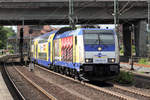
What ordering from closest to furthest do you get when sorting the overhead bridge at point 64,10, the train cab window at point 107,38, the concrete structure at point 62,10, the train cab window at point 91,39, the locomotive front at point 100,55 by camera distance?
1. the locomotive front at point 100,55
2. the train cab window at point 91,39
3. the train cab window at point 107,38
4. the concrete structure at point 62,10
5. the overhead bridge at point 64,10

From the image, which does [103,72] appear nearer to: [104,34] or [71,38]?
[104,34]

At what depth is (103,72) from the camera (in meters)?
14.7

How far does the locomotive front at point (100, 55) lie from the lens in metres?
14.6

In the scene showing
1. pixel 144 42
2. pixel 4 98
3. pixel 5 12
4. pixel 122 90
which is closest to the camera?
pixel 4 98

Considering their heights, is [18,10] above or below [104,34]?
above

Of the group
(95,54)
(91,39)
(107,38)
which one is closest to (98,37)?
(91,39)

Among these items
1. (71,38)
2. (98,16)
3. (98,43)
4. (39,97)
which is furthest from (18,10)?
(39,97)

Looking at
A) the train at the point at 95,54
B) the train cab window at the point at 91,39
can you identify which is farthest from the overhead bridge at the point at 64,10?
the train cab window at the point at 91,39

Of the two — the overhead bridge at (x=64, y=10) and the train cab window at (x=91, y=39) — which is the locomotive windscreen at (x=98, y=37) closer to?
the train cab window at (x=91, y=39)

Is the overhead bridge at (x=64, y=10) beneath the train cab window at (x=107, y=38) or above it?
above

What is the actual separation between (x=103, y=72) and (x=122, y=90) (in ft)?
5.76

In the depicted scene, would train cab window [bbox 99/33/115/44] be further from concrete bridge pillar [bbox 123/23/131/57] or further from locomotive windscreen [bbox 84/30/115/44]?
concrete bridge pillar [bbox 123/23/131/57]

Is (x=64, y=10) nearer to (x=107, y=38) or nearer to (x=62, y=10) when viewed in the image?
(x=62, y=10)

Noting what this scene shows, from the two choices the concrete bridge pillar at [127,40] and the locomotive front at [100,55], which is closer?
the locomotive front at [100,55]
